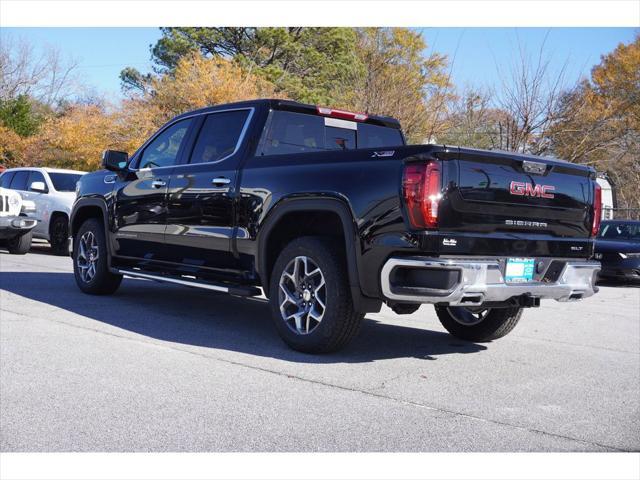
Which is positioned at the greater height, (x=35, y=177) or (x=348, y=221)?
(x=35, y=177)

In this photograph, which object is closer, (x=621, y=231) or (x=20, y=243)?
(x=20, y=243)

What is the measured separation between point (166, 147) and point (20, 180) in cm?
968

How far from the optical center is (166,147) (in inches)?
305

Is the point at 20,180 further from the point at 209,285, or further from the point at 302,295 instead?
the point at 302,295

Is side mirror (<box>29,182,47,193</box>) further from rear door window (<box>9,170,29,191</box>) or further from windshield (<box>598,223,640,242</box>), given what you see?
windshield (<box>598,223,640,242</box>)

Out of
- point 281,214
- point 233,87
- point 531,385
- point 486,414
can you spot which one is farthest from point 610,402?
point 233,87

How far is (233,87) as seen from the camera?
23.8 metres

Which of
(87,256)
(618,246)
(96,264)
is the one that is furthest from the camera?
(618,246)

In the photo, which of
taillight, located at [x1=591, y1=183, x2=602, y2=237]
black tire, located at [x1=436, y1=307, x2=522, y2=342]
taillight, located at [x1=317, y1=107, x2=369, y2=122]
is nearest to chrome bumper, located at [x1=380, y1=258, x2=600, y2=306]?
taillight, located at [x1=591, y1=183, x2=602, y2=237]

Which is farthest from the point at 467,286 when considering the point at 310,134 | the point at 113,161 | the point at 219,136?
the point at 113,161

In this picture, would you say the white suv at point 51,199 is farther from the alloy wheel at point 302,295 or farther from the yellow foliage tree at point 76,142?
the alloy wheel at point 302,295

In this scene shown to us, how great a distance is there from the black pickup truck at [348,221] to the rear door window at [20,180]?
924cm

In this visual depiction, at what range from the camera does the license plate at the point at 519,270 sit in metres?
5.29

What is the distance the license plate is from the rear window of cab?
2254 millimetres
